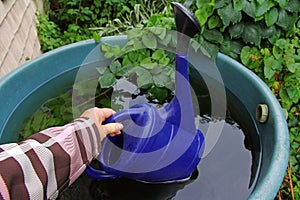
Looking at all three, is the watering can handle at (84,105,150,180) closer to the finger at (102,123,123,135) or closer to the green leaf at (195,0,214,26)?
the finger at (102,123,123,135)

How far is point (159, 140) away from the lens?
0.81 metres

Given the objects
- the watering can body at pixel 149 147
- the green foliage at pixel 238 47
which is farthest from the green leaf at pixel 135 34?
the watering can body at pixel 149 147

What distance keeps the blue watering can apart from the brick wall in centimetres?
82

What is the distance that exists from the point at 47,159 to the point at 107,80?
0.72 meters

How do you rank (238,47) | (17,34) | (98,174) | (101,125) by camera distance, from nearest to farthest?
(101,125) → (98,174) → (238,47) → (17,34)

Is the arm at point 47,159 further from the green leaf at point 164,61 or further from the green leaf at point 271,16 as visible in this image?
the green leaf at point 271,16

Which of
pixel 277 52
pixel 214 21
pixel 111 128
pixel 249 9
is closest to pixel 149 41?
pixel 214 21

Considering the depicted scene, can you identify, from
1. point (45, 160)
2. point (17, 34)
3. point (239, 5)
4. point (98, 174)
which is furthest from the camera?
point (17, 34)

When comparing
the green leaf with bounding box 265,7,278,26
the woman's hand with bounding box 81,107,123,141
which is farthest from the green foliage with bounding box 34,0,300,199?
the woman's hand with bounding box 81,107,123,141

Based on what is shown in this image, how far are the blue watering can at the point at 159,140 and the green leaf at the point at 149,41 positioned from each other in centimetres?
42

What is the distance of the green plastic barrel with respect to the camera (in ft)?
2.76

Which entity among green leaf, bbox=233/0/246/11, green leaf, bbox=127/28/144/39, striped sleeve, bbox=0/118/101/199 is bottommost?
green leaf, bbox=233/0/246/11

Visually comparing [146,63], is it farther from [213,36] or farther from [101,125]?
[101,125]

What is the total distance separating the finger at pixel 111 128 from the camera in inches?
28.4
